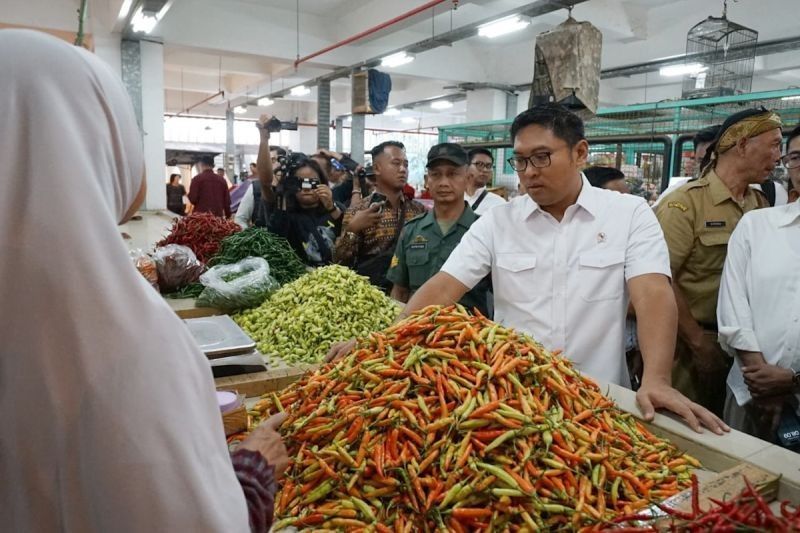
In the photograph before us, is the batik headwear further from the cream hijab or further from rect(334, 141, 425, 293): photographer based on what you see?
the cream hijab

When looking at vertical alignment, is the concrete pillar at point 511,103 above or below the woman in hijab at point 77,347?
above

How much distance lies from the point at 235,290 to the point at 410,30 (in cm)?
1110

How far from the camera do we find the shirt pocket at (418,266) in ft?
11.6

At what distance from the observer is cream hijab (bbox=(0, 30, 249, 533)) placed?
83cm

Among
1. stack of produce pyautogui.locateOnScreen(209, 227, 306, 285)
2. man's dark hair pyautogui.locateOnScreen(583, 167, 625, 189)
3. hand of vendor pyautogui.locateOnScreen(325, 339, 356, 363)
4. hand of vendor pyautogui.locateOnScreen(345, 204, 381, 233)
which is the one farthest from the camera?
man's dark hair pyautogui.locateOnScreen(583, 167, 625, 189)

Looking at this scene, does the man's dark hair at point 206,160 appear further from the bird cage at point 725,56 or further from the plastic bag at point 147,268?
the bird cage at point 725,56

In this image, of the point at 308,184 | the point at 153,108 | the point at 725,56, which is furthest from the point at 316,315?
the point at 153,108

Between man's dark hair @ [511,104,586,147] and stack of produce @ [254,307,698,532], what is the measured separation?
101 cm

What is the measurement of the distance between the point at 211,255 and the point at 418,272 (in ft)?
5.80

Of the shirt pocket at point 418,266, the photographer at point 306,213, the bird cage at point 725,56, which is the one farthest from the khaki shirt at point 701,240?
the bird cage at point 725,56

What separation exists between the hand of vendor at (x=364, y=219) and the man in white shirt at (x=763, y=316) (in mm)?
2251

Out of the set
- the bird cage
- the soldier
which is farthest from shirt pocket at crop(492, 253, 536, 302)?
the bird cage

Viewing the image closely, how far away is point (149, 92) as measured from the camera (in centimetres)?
1121

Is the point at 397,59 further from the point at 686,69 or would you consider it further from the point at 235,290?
the point at 235,290
